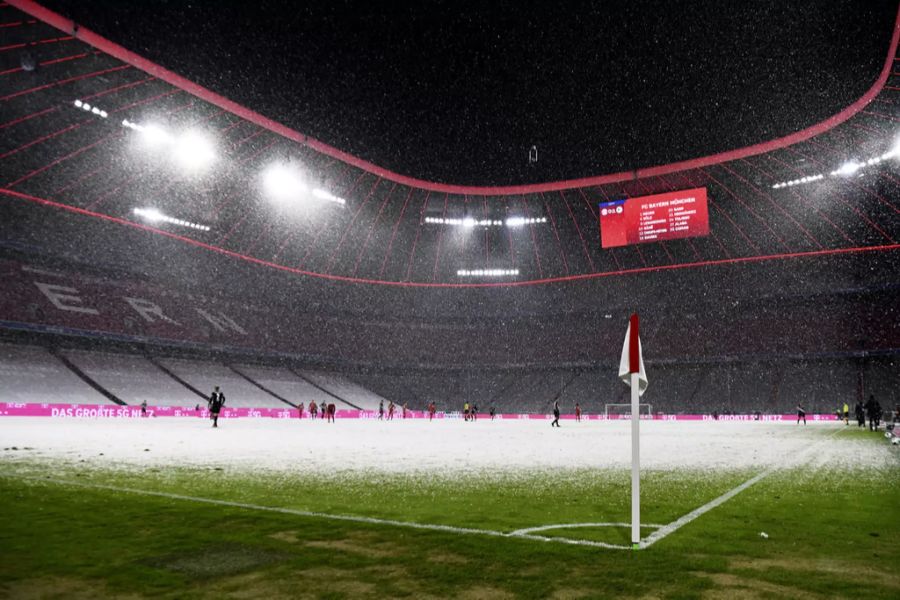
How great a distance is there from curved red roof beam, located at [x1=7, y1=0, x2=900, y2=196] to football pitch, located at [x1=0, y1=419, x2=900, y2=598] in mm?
26342

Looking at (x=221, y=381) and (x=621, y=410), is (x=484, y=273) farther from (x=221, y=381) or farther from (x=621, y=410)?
(x=221, y=381)

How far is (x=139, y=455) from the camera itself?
480 inches

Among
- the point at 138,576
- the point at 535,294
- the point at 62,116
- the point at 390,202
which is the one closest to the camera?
the point at 138,576

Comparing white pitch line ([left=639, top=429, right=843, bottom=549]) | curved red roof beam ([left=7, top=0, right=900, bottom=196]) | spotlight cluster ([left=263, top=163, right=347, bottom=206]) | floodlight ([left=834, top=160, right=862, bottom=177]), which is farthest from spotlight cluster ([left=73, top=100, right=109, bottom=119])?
floodlight ([left=834, top=160, right=862, bottom=177])

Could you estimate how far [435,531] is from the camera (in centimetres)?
546

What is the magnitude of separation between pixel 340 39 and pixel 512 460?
2448 cm

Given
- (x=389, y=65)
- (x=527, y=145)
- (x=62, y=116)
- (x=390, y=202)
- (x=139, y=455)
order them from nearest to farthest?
(x=139, y=455) → (x=389, y=65) → (x=62, y=116) → (x=527, y=145) → (x=390, y=202)

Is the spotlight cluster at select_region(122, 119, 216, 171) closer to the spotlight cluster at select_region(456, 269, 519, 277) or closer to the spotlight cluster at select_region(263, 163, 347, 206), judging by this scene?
the spotlight cluster at select_region(263, 163, 347, 206)

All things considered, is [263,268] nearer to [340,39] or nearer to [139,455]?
[340,39]

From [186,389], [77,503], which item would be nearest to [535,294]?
[186,389]

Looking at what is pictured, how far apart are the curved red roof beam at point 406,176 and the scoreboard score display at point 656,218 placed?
127 inches

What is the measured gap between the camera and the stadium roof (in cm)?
3512

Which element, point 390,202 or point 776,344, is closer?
point 776,344

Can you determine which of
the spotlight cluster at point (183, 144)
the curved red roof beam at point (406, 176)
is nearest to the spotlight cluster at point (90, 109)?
the spotlight cluster at point (183, 144)
